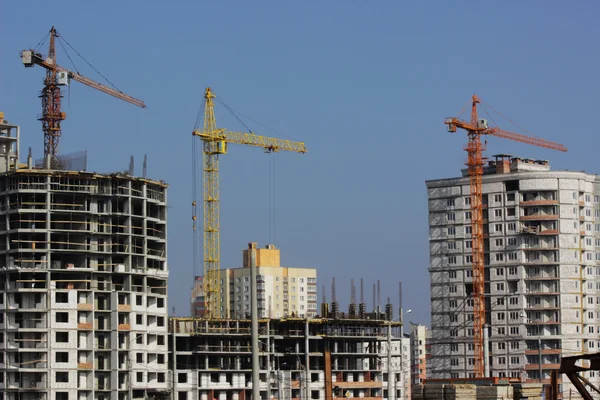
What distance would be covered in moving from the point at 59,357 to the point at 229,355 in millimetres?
39762

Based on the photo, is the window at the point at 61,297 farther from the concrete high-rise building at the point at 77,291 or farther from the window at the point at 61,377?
the window at the point at 61,377

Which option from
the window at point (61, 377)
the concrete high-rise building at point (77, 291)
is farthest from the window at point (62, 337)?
the window at point (61, 377)

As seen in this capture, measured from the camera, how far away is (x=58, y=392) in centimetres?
15962

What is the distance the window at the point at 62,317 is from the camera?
163750 mm

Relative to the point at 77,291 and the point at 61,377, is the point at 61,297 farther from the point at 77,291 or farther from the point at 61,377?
the point at 61,377

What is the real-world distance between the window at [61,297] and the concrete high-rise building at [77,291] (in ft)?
0.43

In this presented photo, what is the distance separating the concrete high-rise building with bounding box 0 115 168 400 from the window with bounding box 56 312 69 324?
184 mm

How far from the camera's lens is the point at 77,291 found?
165m

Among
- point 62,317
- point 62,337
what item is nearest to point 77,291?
point 62,317

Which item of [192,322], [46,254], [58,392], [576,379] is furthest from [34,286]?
[576,379]

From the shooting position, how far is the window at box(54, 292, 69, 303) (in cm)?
16462

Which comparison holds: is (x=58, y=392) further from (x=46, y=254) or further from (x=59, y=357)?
(x=46, y=254)

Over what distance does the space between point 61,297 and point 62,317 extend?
108 inches

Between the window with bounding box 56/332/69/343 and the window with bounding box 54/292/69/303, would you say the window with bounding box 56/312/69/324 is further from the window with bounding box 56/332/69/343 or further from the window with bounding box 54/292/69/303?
the window with bounding box 54/292/69/303
